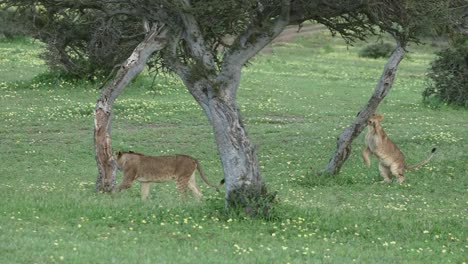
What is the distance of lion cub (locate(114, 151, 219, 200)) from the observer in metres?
15.5

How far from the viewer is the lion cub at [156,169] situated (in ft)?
51.0

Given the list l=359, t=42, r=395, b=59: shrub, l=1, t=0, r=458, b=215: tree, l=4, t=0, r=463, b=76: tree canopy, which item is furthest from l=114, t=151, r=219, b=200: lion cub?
l=359, t=42, r=395, b=59: shrub

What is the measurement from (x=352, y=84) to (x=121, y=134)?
57.9 ft

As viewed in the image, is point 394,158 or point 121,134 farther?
point 121,134

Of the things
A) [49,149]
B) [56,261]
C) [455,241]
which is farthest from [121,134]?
[56,261]

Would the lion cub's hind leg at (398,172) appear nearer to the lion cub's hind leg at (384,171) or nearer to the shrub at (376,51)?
the lion cub's hind leg at (384,171)

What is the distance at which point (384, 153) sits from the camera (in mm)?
18734

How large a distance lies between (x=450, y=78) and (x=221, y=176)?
13980 mm

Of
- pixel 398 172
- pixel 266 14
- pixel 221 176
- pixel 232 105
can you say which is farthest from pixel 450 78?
pixel 232 105

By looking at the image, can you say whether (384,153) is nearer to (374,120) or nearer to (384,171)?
(384,171)

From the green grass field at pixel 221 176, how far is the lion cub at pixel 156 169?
38cm

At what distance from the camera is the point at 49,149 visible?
22047mm

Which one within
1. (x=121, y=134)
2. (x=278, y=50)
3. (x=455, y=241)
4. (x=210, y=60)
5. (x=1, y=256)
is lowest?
(x=278, y=50)

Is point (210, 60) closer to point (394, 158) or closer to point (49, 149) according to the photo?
point (394, 158)
